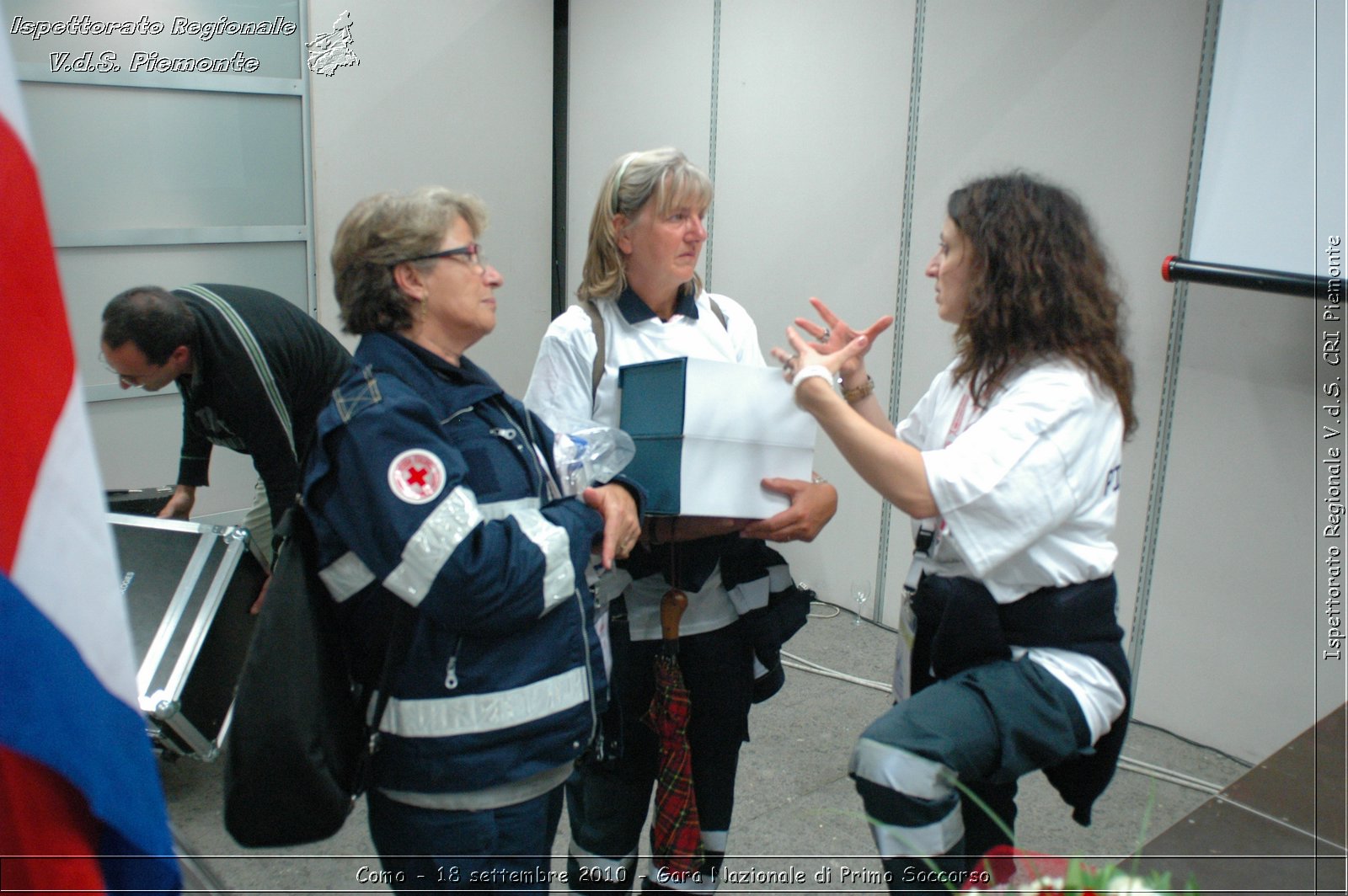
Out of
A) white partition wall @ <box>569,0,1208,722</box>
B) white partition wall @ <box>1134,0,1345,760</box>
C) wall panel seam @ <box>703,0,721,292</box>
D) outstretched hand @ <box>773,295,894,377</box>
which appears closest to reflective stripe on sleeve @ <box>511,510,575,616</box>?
outstretched hand @ <box>773,295,894,377</box>

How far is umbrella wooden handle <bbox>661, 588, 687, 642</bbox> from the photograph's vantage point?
1.96 m

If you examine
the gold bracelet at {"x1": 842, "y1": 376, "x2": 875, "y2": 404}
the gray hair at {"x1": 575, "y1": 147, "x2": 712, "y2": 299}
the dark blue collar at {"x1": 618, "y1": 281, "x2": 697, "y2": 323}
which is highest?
the gray hair at {"x1": 575, "y1": 147, "x2": 712, "y2": 299}

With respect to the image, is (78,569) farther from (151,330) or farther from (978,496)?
(151,330)

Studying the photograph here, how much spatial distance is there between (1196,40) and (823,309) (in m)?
1.89

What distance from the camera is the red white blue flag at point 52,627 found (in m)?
0.77

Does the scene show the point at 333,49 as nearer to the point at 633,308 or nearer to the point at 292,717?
the point at 633,308

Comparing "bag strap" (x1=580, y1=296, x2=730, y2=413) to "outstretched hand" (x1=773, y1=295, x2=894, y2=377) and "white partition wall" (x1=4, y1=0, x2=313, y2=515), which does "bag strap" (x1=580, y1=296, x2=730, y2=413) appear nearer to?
"outstretched hand" (x1=773, y1=295, x2=894, y2=377)

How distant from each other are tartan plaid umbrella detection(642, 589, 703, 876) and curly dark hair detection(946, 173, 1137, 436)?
754mm

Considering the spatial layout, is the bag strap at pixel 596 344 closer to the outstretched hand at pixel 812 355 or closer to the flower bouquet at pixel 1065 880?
the outstretched hand at pixel 812 355

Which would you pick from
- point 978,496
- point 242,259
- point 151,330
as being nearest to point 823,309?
point 978,496

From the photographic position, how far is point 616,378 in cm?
200

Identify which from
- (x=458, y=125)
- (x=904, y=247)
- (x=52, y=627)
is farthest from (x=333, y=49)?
(x=52, y=627)

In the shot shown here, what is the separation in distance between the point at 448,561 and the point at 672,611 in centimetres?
68

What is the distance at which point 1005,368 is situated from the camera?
1.60 m
